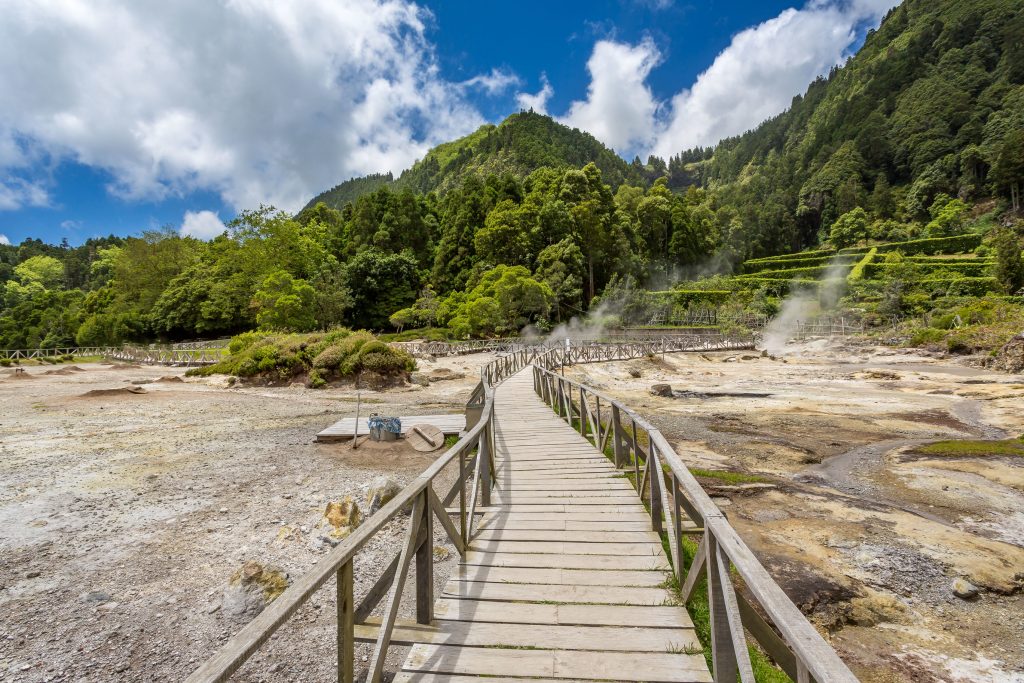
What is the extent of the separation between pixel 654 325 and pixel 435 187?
8485 centimetres

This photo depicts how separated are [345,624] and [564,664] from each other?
1.32 meters

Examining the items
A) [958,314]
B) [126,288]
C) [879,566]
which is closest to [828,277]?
[958,314]

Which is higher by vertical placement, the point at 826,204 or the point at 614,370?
the point at 826,204

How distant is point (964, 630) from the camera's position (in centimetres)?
431

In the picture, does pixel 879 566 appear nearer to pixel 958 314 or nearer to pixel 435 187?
pixel 958 314

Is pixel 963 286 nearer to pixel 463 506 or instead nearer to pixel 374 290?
pixel 374 290

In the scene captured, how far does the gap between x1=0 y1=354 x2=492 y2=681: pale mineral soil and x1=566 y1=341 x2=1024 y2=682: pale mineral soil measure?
439cm

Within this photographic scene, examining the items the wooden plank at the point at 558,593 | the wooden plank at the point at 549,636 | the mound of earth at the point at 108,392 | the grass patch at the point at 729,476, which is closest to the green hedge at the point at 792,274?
the grass patch at the point at 729,476

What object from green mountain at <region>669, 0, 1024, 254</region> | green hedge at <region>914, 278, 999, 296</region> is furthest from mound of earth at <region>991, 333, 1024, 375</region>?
green mountain at <region>669, 0, 1024, 254</region>

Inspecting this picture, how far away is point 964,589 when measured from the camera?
189 inches

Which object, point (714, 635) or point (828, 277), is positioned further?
point (828, 277)

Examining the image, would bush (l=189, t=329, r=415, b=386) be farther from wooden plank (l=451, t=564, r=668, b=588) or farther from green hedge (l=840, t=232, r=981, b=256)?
green hedge (l=840, t=232, r=981, b=256)

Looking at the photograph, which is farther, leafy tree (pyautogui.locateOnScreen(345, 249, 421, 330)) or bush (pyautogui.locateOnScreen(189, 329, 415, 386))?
leafy tree (pyautogui.locateOnScreen(345, 249, 421, 330))

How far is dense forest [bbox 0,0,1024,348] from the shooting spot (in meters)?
46.0
